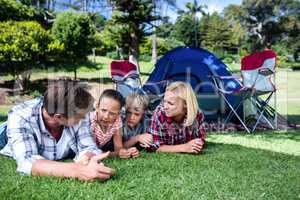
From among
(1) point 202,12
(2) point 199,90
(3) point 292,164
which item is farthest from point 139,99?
(1) point 202,12

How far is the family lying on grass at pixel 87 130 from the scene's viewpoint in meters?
2.47

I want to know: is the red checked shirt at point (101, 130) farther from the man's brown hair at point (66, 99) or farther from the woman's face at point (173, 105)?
the man's brown hair at point (66, 99)

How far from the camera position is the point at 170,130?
12.4 feet

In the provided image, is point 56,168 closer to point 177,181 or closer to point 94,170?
point 94,170

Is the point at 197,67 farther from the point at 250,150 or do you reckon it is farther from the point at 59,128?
the point at 59,128

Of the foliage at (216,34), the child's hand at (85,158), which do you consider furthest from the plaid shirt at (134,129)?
the foliage at (216,34)

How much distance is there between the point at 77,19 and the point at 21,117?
15934 mm

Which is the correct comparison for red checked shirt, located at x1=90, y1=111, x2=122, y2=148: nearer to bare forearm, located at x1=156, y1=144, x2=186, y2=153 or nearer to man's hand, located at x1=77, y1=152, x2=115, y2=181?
bare forearm, located at x1=156, y1=144, x2=186, y2=153

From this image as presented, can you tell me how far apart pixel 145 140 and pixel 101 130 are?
0.41 metres

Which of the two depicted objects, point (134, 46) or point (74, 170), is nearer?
point (74, 170)

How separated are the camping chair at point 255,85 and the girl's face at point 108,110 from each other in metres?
3.30

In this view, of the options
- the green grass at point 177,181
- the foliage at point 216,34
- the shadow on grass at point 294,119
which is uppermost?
the foliage at point 216,34

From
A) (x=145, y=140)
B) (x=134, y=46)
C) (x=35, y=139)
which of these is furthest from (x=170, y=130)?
(x=134, y=46)

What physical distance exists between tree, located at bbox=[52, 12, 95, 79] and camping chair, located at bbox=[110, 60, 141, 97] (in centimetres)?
1100
